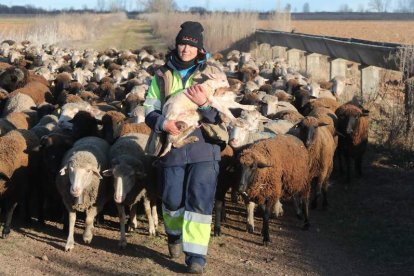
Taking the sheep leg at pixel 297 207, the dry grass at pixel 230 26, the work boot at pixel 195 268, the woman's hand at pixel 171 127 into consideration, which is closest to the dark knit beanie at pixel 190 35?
the woman's hand at pixel 171 127

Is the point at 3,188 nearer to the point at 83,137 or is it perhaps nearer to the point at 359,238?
the point at 83,137

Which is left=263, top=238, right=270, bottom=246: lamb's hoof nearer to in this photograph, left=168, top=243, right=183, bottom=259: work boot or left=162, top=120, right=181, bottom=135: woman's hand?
left=168, top=243, right=183, bottom=259: work boot

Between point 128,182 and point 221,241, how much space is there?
145cm

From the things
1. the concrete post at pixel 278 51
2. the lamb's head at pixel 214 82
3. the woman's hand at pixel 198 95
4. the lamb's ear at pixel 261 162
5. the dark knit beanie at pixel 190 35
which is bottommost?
the lamb's ear at pixel 261 162

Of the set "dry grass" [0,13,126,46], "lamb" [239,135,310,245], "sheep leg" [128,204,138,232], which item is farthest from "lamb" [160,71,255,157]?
"dry grass" [0,13,126,46]

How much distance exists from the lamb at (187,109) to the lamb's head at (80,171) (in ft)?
5.32

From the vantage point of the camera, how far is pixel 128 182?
25.4 feet

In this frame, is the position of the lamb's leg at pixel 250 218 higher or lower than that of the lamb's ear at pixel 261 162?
lower

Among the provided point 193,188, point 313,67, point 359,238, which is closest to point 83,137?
point 193,188

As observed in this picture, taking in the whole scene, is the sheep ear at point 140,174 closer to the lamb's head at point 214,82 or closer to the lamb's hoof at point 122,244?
the lamb's hoof at point 122,244

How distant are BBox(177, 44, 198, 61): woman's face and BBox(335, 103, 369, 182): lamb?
5.41 meters

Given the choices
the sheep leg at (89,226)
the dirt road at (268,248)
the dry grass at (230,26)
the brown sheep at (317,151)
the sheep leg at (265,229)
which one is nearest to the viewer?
the dirt road at (268,248)

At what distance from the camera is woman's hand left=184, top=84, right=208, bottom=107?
20.5 ft

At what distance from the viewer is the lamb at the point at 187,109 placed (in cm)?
629
